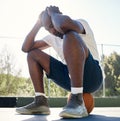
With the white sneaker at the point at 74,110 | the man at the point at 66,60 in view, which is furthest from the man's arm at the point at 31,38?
the white sneaker at the point at 74,110

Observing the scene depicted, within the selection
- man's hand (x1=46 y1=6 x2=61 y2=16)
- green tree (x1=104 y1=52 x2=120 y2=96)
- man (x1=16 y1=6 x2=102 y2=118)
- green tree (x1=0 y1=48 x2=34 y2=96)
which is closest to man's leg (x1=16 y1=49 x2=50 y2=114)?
man (x1=16 y1=6 x2=102 y2=118)

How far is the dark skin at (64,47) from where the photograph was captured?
1283 mm

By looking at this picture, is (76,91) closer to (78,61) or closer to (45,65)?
(78,61)

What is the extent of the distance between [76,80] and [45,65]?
1.30 ft

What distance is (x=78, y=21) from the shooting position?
4.53 ft

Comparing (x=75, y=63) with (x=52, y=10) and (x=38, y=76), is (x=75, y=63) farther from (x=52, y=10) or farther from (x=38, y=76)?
(x=38, y=76)

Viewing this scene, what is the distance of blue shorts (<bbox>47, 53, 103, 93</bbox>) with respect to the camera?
1.51 metres

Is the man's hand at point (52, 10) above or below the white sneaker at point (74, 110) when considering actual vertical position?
above

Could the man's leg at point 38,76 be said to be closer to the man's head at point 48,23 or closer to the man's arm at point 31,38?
the man's arm at point 31,38

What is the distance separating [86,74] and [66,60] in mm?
269

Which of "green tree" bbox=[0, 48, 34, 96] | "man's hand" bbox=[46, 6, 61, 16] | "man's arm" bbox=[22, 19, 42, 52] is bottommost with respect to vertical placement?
"green tree" bbox=[0, 48, 34, 96]

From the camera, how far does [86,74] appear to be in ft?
5.04

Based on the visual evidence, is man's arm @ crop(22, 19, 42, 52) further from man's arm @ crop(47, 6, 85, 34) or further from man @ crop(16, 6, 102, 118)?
man's arm @ crop(47, 6, 85, 34)

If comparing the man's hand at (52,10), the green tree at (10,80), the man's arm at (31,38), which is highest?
the man's hand at (52,10)
